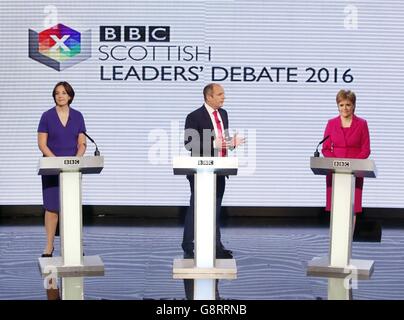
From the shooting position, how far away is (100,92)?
383 inches

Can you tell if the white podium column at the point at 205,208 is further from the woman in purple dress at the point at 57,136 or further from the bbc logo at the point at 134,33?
the bbc logo at the point at 134,33

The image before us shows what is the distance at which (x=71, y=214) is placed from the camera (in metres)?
7.18

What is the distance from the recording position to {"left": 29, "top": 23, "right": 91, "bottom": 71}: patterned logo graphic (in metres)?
9.66

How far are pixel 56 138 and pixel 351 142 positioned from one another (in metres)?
2.41

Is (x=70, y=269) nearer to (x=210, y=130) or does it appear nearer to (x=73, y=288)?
(x=73, y=288)

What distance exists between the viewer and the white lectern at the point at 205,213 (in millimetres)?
6965

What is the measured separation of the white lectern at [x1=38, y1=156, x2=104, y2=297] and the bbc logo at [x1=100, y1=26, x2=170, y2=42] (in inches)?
107

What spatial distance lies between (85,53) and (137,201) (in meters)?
1.63

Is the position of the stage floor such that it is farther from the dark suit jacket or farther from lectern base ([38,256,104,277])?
the dark suit jacket

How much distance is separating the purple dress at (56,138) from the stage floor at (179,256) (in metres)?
0.56

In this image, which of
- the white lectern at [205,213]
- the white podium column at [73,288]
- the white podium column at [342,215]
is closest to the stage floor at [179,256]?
the white podium column at [73,288]

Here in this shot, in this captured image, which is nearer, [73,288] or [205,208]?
[73,288]

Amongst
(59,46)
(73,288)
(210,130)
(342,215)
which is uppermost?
(59,46)

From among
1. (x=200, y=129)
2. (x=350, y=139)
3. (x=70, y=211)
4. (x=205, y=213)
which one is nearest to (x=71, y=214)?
(x=70, y=211)
